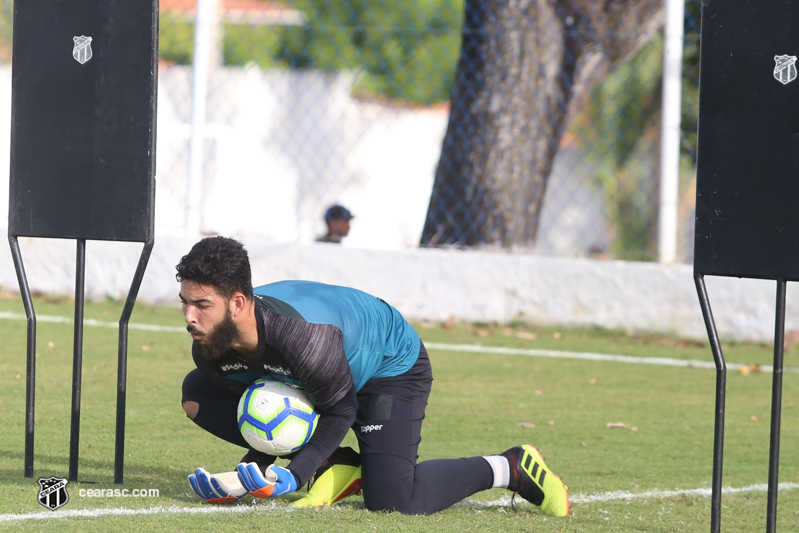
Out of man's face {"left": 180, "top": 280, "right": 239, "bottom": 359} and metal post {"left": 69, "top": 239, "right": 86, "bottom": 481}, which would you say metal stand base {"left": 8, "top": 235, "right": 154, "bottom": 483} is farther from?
man's face {"left": 180, "top": 280, "right": 239, "bottom": 359}

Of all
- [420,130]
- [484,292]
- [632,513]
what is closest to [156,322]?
[484,292]

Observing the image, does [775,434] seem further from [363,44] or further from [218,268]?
[363,44]

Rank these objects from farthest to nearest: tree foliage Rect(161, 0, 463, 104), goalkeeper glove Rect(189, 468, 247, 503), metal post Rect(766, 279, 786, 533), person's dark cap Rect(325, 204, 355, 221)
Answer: tree foliage Rect(161, 0, 463, 104)
person's dark cap Rect(325, 204, 355, 221)
goalkeeper glove Rect(189, 468, 247, 503)
metal post Rect(766, 279, 786, 533)

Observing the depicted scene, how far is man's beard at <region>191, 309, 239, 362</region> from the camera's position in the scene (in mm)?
4090

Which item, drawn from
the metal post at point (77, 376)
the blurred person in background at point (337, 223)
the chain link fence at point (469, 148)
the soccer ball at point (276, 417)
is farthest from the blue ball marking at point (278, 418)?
the blurred person in background at point (337, 223)

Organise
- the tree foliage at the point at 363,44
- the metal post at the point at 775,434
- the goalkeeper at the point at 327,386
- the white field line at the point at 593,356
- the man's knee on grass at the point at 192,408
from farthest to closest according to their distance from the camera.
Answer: the tree foliage at the point at 363,44 → the white field line at the point at 593,356 → the man's knee on grass at the point at 192,408 → the goalkeeper at the point at 327,386 → the metal post at the point at 775,434

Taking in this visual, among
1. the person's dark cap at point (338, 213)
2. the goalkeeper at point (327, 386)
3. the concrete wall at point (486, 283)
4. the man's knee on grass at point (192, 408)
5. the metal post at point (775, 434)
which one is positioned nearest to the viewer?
the metal post at point (775, 434)

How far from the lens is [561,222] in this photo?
10.8 metres

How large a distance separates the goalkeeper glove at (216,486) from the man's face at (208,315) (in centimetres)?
57

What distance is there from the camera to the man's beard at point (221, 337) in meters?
4.09

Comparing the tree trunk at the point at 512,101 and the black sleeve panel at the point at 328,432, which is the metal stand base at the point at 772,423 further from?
the tree trunk at the point at 512,101

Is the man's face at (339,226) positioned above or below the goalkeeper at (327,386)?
above

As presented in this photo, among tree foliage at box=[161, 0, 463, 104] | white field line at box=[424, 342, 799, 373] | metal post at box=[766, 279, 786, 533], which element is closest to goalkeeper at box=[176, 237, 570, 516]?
metal post at box=[766, 279, 786, 533]

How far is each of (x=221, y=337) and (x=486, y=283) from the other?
6018 mm
